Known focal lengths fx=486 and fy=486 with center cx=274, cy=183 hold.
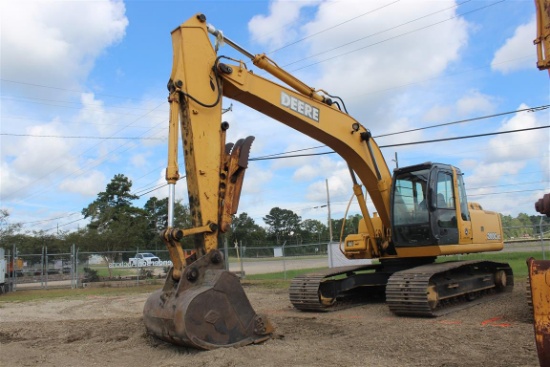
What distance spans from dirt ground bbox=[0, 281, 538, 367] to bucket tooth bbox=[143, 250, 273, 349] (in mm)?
189

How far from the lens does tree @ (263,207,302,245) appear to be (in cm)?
9944

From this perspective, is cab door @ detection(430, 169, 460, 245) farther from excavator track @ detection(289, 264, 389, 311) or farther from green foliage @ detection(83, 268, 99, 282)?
green foliage @ detection(83, 268, 99, 282)

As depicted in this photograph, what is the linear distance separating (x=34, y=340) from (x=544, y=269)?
7.00 metres

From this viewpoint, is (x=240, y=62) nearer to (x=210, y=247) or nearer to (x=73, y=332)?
(x=210, y=247)

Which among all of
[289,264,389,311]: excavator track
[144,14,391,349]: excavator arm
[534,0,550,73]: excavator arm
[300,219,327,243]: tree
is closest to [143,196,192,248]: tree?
[300,219,327,243]: tree

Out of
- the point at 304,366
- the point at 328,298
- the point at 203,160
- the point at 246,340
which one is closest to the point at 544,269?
the point at 304,366

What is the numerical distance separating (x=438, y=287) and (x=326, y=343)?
334cm

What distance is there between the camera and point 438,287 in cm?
873

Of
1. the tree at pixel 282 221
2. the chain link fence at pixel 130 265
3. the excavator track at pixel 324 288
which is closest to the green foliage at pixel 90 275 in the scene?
the chain link fence at pixel 130 265

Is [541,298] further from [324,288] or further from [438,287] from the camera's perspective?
[324,288]

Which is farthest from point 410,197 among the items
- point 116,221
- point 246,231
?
point 246,231

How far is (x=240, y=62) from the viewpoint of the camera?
23.0 ft

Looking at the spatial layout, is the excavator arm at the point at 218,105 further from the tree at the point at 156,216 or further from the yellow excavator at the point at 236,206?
the tree at the point at 156,216

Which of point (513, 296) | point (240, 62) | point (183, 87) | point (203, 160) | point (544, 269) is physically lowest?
point (513, 296)
